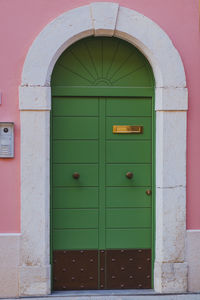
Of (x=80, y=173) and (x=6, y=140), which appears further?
(x=80, y=173)

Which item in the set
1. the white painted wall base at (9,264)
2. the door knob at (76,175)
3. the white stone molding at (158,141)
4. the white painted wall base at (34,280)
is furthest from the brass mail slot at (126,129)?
the white painted wall base at (34,280)

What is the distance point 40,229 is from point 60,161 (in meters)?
0.86

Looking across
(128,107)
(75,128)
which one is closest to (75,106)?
(75,128)

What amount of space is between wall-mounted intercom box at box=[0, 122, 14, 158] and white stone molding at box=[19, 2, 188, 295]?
132 millimetres

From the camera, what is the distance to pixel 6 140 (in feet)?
18.2

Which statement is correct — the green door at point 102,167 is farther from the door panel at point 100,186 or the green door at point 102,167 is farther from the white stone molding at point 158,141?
the white stone molding at point 158,141

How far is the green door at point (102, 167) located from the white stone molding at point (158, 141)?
0.20 m

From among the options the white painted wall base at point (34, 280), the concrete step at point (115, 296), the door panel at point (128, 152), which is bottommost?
the concrete step at point (115, 296)

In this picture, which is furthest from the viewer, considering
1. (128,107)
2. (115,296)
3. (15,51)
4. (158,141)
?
(128,107)

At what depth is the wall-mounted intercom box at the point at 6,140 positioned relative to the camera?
5.54 metres

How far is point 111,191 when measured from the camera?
585cm

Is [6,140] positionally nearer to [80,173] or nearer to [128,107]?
[80,173]

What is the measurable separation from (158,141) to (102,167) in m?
0.76

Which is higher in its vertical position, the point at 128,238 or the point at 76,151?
the point at 76,151
